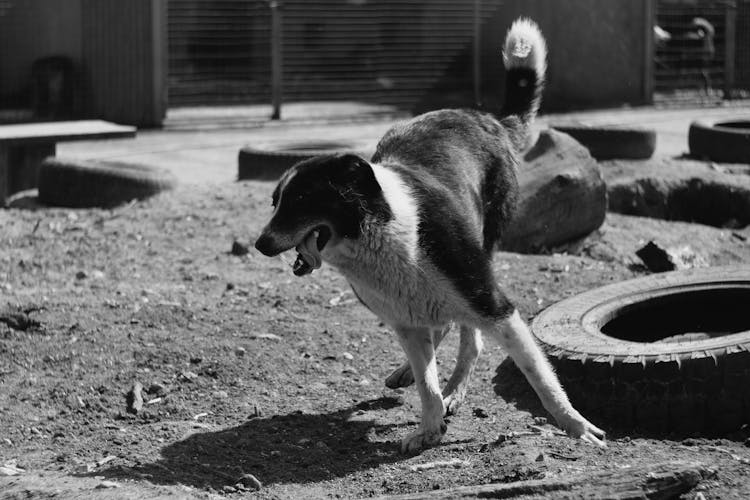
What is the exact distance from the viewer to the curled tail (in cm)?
598

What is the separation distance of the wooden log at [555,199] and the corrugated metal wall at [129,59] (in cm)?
749

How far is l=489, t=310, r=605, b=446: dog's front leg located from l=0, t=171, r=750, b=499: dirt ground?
0.11m

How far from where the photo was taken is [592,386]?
521 cm

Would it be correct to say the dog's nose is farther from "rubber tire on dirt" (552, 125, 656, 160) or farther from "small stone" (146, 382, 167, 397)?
"rubber tire on dirt" (552, 125, 656, 160)

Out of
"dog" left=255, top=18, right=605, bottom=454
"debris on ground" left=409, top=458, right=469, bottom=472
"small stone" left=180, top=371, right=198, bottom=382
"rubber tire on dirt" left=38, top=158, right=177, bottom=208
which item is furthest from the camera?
"rubber tire on dirt" left=38, top=158, right=177, bottom=208

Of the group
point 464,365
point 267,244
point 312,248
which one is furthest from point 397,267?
point 464,365

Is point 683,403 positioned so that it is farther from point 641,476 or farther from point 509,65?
point 509,65

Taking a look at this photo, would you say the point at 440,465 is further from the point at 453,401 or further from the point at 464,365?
the point at 464,365

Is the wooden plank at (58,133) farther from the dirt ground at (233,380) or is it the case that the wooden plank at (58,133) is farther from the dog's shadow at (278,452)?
the dog's shadow at (278,452)

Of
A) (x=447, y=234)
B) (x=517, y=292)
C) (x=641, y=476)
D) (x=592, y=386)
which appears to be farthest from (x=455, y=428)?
(x=517, y=292)

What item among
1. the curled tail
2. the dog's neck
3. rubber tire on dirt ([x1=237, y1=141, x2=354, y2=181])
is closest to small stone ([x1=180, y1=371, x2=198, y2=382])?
the dog's neck

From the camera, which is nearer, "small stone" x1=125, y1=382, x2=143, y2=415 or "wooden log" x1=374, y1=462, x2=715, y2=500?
"wooden log" x1=374, y1=462, x2=715, y2=500

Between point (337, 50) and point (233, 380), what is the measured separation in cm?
1208

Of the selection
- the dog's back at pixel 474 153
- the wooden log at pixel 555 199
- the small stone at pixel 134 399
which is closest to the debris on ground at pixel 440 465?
the dog's back at pixel 474 153
